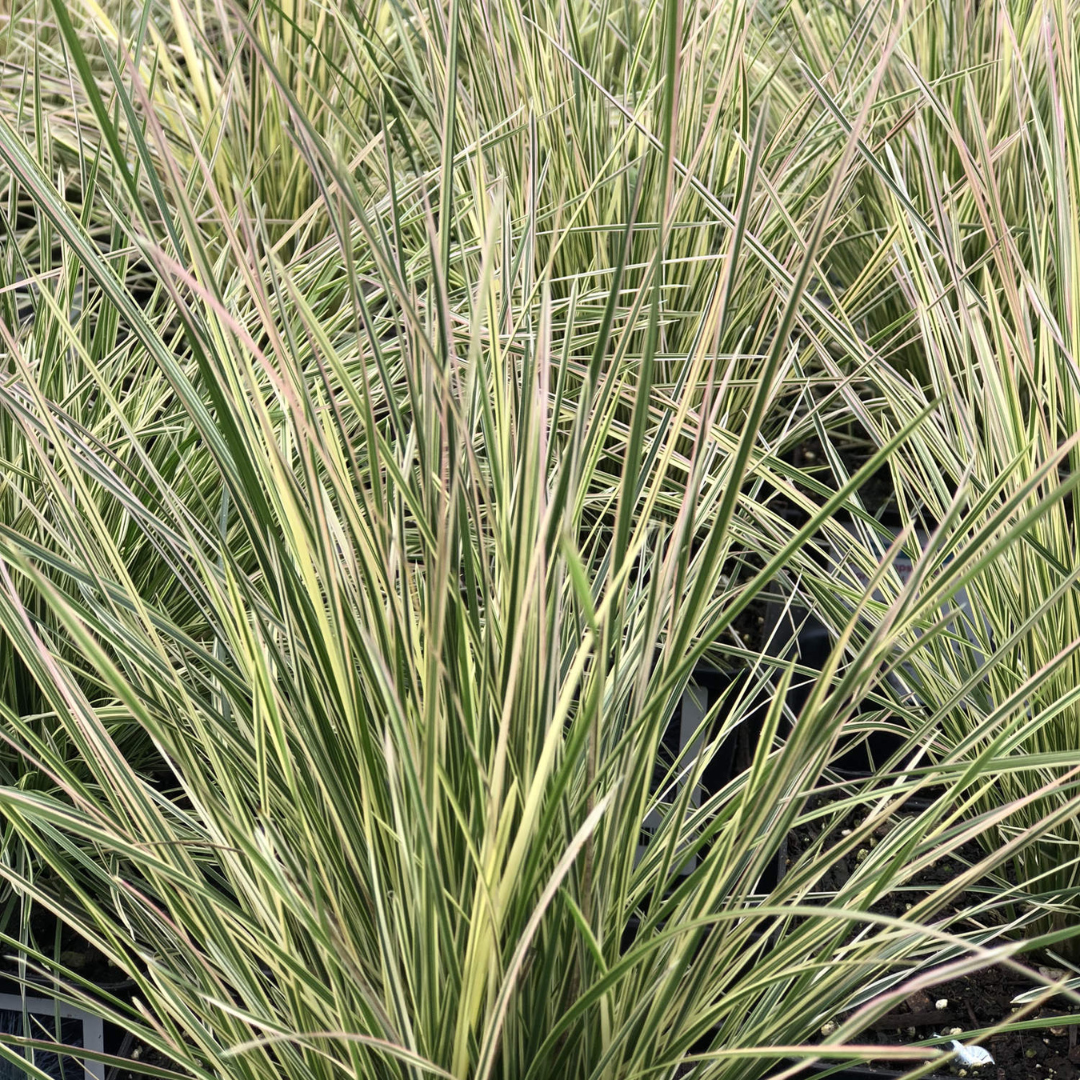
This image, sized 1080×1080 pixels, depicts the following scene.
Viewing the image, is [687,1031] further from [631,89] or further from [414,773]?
[631,89]

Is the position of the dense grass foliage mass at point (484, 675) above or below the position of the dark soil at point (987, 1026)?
above

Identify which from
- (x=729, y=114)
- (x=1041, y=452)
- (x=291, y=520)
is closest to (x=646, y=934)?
(x=291, y=520)

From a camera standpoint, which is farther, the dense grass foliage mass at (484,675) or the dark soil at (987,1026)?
the dark soil at (987,1026)

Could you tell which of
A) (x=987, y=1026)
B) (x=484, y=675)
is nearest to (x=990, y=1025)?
(x=987, y=1026)

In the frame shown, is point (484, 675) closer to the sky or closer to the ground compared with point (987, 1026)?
closer to the sky

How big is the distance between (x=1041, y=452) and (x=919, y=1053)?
2.06 feet

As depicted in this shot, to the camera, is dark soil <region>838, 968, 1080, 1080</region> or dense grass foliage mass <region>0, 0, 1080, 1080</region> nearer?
dense grass foliage mass <region>0, 0, 1080, 1080</region>

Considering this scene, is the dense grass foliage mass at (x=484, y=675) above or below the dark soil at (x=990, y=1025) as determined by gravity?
above

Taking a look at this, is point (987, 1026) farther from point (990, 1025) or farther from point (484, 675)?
point (484, 675)

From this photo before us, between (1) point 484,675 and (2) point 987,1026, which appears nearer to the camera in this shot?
(1) point 484,675

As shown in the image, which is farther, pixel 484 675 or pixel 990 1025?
pixel 990 1025

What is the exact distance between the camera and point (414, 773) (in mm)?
511

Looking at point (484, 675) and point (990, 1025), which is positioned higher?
point (484, 675)

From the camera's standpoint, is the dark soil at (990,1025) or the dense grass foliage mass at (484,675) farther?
the dark soil at (990,1025)
